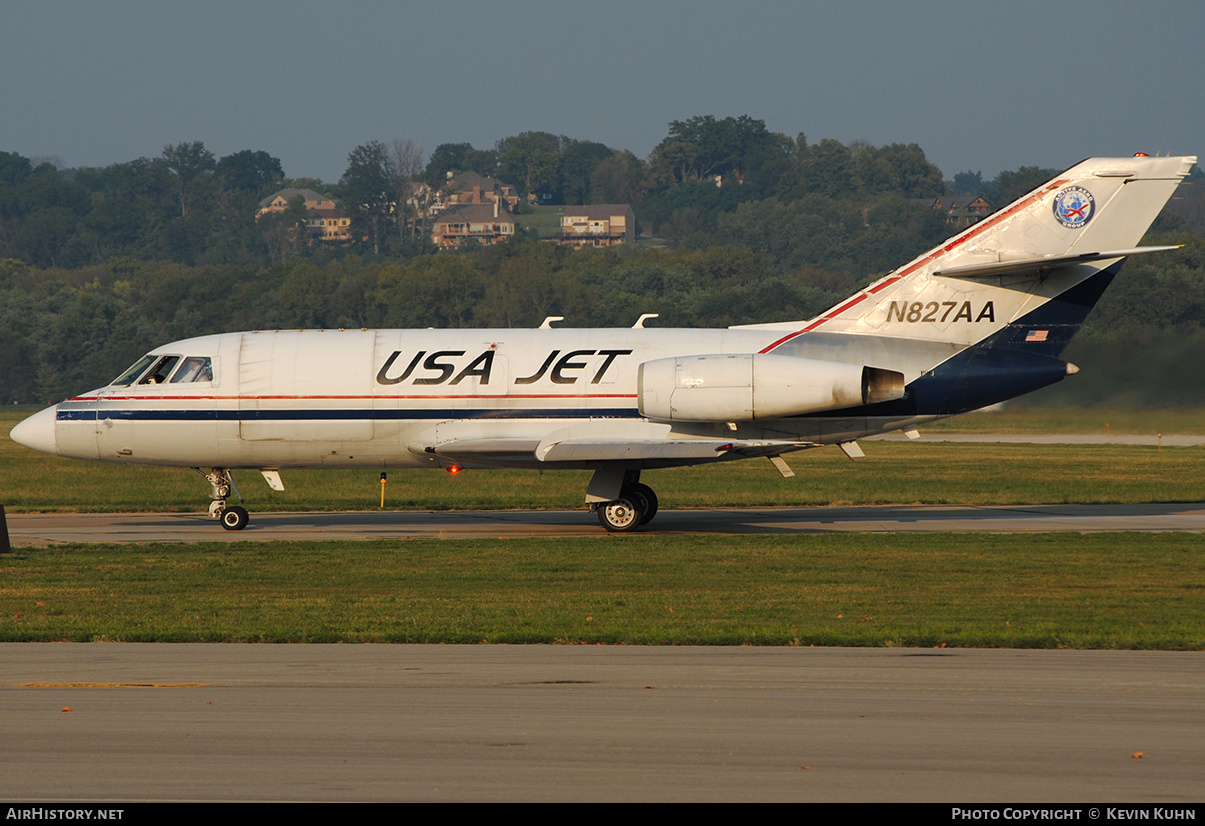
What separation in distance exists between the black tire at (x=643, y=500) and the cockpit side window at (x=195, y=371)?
8.75 meters

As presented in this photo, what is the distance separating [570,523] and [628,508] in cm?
253

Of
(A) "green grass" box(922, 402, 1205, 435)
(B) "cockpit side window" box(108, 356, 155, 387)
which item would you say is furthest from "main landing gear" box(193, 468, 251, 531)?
(A) "green grass" box(922, 402, 1205, 435)

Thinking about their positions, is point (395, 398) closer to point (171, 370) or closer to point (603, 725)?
point (171, 370)

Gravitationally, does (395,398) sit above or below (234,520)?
above

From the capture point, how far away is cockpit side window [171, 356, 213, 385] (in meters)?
26.0

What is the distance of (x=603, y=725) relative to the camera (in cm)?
997

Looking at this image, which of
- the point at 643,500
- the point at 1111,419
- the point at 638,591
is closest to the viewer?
the point at 638,591

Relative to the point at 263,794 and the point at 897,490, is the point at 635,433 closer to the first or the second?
the point at 897,490

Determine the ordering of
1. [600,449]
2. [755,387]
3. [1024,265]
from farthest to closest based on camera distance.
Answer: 1. [755,387]
2. [600,449]
3. [1024,265]

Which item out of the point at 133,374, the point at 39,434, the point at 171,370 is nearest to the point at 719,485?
the point at 171,370

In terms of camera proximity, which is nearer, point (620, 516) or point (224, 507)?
point (620, 516)

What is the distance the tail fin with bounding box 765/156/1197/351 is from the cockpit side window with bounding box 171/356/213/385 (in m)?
11.3

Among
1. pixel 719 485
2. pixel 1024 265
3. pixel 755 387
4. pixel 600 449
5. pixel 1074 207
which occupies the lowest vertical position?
pixel 719 485

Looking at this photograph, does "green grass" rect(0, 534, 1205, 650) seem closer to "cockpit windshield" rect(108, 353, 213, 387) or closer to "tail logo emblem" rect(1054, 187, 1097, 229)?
"cockpit windshield" rect(108, 353, 213, 387)
